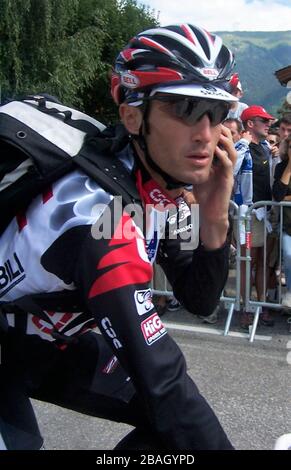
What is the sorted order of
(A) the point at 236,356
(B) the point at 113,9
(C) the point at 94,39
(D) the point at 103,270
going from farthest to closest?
1. (B) the point at 113,9
2. (C) the point at 94,39
3. (A) the point at 236,356
4. (D) the point at 103,270

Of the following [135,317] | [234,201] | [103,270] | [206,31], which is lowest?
[234,201]

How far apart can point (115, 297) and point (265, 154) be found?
502 centimetres

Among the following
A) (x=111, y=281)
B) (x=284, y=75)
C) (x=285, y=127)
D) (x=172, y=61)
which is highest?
(x=172, y=61)

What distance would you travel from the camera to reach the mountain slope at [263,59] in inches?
4299

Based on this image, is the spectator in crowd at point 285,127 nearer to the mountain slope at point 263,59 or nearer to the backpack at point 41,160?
the backpack at point 41,160

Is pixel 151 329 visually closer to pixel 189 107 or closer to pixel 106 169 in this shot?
pixel 106 169

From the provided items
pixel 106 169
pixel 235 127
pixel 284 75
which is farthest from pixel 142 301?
pixel 284 75

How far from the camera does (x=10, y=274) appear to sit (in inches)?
61.3

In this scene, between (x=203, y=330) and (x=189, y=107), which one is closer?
(x=189, y=107)

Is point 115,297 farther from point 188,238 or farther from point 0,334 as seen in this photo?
point 188,238

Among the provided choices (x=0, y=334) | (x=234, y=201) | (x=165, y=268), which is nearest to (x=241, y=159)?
(x=234, y=201)

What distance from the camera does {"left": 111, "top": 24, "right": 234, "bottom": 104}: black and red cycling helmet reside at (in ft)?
5.20

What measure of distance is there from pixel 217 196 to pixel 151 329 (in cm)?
61

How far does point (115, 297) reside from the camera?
4.33 ft
